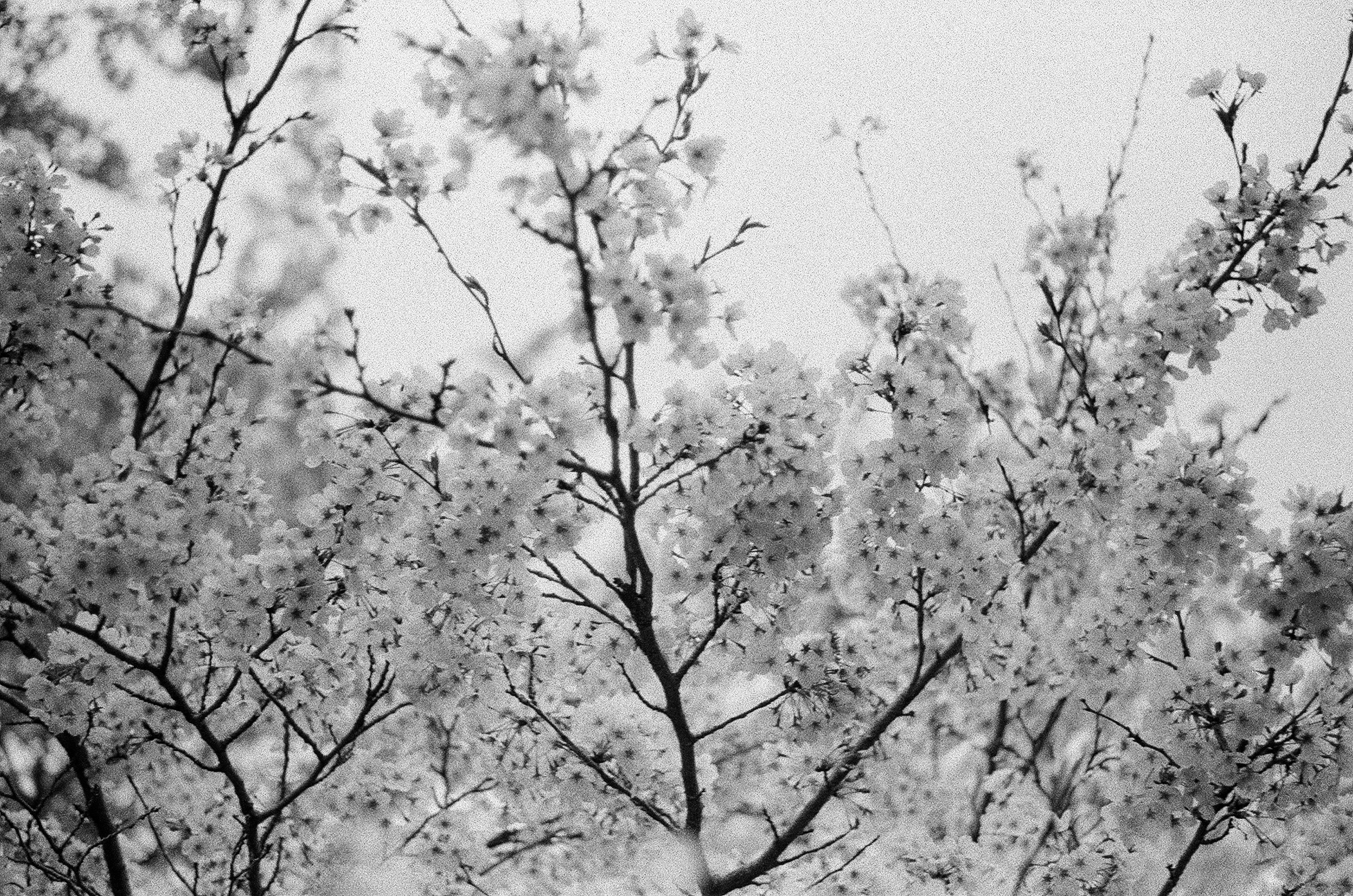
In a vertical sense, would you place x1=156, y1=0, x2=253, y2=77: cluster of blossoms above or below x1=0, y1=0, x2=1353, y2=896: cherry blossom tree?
above

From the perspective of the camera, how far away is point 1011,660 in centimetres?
454

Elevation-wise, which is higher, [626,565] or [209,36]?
[209,36]

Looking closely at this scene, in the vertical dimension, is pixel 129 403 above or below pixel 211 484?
above

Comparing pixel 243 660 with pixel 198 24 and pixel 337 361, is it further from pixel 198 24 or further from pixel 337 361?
pixel 198 24

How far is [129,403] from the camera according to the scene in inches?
178

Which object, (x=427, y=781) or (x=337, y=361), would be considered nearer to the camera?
(x=337, y=361)

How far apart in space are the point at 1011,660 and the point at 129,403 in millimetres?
4369

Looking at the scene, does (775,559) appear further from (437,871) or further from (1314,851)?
(1314,851)

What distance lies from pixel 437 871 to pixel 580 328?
3334 millimetres

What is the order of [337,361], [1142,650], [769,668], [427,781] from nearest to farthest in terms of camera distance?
[337,361] < [769,668] < [1142,650] < [427,781]

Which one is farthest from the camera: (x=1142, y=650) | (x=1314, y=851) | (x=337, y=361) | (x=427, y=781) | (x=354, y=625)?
(x=427, y=781)

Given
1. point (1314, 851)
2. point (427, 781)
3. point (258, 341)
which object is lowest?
point (1314, 851)

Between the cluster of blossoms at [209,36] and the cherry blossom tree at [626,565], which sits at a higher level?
the cluster of blossoms at [209,36]

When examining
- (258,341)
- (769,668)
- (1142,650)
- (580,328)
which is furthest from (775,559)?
(258,341)
